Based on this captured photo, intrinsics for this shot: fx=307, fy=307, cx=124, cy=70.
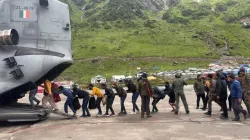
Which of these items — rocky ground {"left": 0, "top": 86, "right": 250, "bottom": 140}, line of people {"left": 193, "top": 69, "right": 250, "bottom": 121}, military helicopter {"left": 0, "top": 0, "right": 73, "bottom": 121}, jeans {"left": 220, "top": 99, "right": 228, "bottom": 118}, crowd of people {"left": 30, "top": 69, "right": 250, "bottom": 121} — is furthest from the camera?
military helicopter {"left": 0, "top": 0, "right": 73, "bottom": 121}

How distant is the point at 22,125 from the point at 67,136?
3.49 m

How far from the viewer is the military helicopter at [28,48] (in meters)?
12.0

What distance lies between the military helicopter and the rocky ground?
1.12 metres

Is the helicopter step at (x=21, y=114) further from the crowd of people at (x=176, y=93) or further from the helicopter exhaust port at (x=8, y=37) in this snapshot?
the helicopter exhaust port at (x=8, y=37)

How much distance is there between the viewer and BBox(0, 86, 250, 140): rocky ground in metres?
9.00

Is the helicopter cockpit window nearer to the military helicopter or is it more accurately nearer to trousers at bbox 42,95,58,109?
the military helicopter

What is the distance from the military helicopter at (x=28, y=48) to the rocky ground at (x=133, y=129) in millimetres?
1122

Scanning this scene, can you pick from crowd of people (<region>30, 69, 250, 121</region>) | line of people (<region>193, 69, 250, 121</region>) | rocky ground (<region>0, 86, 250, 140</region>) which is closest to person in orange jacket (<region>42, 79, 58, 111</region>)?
crowd of people (<region>30, 69, 250, 121</region>)

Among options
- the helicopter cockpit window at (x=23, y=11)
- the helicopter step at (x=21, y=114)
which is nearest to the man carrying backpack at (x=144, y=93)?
the helicopter step at (x=21, y=114)

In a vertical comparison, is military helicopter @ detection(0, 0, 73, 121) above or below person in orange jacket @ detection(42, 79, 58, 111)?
above

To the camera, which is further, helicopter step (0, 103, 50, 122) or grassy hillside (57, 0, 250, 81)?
grassy hillside (57, 0, 250, 81)

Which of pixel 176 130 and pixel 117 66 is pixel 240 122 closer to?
pixel 176 130

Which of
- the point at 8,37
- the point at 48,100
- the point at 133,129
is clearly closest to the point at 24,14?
the point at 8,37

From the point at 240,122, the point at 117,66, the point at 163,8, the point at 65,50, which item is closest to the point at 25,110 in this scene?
the point at 65,50
